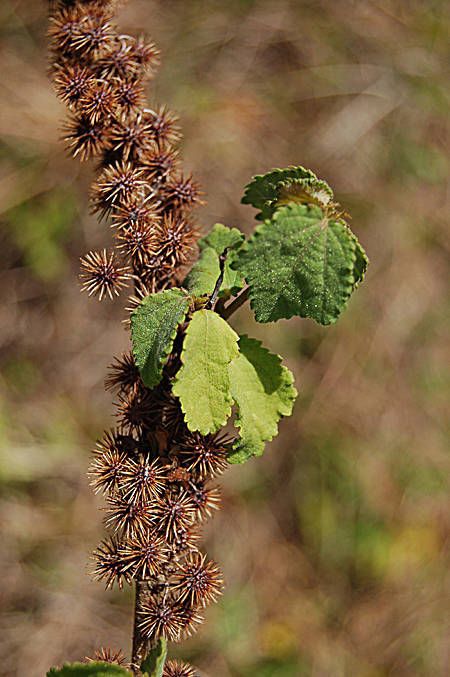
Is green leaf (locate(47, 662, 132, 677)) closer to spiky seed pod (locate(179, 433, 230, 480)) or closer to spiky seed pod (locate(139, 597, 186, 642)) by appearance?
spiky seed pod (locate(139, 597, 186, 642))

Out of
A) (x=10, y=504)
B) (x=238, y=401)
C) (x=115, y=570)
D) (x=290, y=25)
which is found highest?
(x=290, y=25)

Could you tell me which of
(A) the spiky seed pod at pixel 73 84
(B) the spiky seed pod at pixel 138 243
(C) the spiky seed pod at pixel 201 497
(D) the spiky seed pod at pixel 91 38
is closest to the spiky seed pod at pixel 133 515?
(C) the spiky seed pod at pixel 201 497

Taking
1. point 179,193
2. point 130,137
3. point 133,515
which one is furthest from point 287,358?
point 133,515

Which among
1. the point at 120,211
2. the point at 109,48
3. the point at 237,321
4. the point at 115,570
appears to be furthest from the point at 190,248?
the point at 237,321

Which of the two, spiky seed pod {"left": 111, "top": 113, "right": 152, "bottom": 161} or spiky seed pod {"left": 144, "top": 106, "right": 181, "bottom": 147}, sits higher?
spiky seed pod {"left": 144, "top": 106, "right": 181, "bottom": 147}

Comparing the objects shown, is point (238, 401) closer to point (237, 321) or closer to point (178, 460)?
point (178, 460)

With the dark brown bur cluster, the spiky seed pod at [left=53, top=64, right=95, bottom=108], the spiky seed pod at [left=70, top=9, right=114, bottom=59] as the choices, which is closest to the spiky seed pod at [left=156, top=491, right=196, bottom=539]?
the dark brown bur cluster

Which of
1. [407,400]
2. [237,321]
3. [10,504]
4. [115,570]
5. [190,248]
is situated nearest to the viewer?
[115,570]
